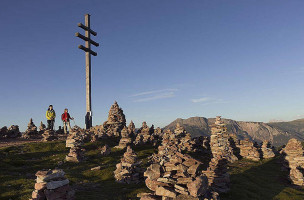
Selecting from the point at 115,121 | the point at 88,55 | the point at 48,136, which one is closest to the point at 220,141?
the point at 115,121

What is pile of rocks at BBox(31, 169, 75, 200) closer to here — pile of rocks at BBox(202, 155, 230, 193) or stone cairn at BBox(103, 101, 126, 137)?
pile of rocks at BBox(202, 155, 230, 193)

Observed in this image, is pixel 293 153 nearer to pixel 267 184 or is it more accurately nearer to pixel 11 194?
pixel 267 184

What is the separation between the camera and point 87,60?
124 ft

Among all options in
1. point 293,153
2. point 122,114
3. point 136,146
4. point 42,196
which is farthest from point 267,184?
point 122,114

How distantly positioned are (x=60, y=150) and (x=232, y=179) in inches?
874

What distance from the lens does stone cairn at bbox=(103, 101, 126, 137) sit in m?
42.1

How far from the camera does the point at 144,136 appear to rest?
40.1 m

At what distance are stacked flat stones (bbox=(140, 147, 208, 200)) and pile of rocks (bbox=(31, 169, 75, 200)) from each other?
4834 mm

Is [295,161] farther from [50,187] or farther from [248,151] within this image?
[50,187]

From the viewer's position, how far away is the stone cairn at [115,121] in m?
42.1

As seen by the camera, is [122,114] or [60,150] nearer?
[60,150]

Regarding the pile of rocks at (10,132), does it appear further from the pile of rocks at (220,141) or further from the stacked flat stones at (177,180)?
the pile of rocks at (220,141)

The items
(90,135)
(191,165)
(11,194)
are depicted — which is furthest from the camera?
(90,135)

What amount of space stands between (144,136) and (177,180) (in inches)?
1024
